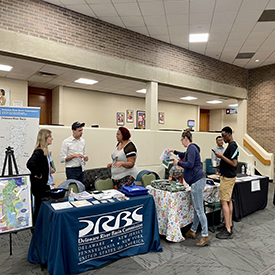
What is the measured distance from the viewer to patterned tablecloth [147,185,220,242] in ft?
10.8

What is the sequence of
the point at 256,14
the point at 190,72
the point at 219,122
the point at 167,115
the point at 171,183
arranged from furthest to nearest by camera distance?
the point at 219,122 → the point at 167,115 → the point at 190,72 → the point at 256,14 → the point at 171,183

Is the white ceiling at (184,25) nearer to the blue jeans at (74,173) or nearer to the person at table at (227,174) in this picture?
the person at table at (227,174)

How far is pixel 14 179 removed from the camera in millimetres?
2668

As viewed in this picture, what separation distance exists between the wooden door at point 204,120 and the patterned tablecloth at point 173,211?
1332 centimetres

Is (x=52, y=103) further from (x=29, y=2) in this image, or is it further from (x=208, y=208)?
(x=208, y=208)

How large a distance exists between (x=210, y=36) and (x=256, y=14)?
1455mm

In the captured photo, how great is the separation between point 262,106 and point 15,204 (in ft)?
Result: 31.9

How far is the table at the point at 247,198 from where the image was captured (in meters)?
4.40

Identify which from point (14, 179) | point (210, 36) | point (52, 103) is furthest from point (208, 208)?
point (52, 103)

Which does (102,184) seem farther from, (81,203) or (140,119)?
(140,119)

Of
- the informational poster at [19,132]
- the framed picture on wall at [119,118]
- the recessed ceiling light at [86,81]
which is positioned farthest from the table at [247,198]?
the framed picture on wall at [119,118]

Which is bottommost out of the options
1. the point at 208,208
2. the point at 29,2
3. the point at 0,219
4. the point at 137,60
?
the point at 208,208

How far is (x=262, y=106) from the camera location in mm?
9773

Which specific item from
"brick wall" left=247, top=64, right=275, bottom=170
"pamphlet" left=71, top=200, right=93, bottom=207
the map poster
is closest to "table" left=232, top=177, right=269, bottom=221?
"pamphlet" left=71, top=200, right=93, bottom=207
